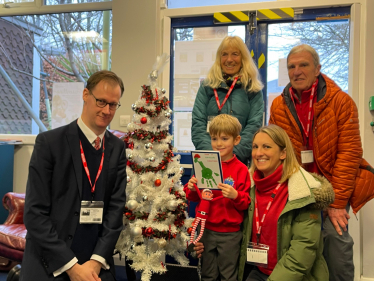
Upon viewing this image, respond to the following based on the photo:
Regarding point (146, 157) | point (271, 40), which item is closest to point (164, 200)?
point (146, 157)

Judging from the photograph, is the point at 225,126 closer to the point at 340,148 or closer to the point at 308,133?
the point at 308,133

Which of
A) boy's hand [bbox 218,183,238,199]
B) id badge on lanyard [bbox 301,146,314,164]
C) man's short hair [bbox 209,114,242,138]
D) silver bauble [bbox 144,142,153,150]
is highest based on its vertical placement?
man's short hair [bbox 209,114,242,138]

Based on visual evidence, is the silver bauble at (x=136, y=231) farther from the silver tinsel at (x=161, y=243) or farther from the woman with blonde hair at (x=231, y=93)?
the woman with blonde hair at (x=231, y=93)

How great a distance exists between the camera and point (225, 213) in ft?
7.12

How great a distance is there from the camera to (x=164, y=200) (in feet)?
8.12

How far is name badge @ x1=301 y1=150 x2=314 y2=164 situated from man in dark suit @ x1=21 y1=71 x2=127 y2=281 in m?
1.29

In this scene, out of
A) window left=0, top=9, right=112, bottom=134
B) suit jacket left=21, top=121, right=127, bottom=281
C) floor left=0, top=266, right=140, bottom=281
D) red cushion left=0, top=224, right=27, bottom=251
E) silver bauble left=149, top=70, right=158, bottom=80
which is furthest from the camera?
window left=0, top=9, right=112, bottom=134

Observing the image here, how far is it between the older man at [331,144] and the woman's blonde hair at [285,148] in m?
0.24

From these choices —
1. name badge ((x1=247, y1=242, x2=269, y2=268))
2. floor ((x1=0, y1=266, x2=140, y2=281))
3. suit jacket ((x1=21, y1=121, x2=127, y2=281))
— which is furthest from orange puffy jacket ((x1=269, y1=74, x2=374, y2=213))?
floor ((x1=0, y1=266, x2=140, y2=281))

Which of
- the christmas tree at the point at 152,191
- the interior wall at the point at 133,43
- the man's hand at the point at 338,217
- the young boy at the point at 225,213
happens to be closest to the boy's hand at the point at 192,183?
the young boy at the point at 225,213

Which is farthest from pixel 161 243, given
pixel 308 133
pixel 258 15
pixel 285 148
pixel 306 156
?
pixel 258 15

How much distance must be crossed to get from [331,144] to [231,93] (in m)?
0.86

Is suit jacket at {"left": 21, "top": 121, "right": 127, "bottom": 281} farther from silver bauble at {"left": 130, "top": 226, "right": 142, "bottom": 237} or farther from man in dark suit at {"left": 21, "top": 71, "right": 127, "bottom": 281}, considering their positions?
silver bauble at {"left": 130, "top": 226, "right": 142, "bottom": 237}

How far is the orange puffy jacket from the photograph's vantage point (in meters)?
2.20
